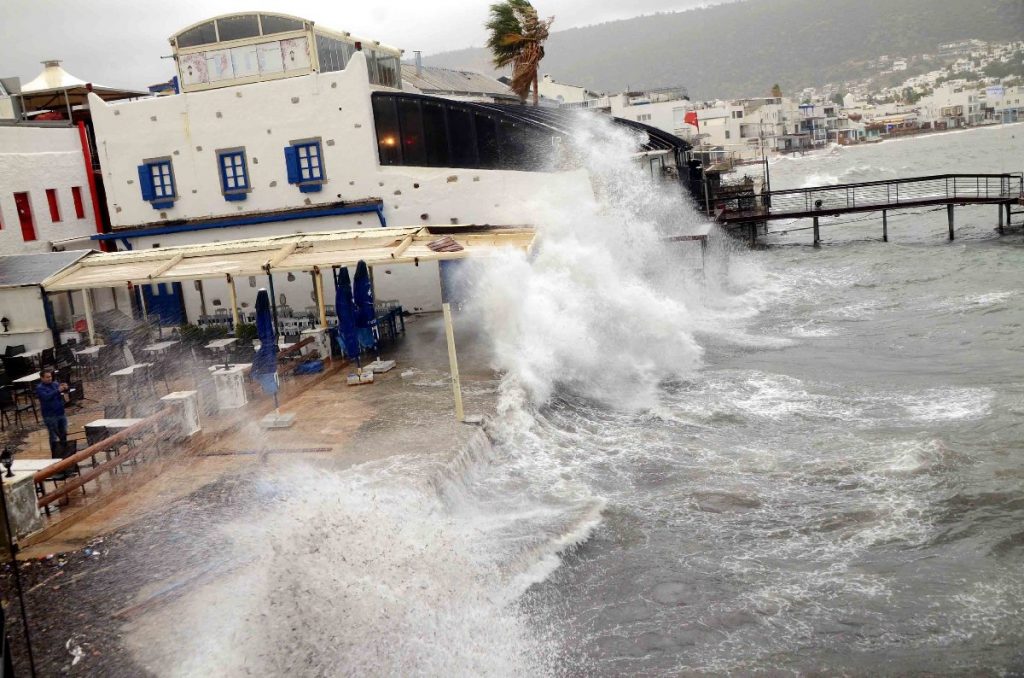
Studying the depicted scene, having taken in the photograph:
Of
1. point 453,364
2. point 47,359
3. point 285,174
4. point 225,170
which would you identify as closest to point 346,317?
point 453,364

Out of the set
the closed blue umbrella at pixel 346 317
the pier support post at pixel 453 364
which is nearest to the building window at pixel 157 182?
the closed blue umbrella at pixel 346 317

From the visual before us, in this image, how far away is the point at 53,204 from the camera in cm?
2716

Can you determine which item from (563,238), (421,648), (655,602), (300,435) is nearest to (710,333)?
(563,238)

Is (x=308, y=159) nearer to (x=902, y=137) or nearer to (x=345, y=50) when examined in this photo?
(x=345, y=50)

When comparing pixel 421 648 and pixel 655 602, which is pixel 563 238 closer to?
pixel 655 602

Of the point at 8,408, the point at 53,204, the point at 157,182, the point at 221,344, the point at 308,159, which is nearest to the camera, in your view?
the point at 8,408

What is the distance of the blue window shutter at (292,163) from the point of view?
86.0 ft

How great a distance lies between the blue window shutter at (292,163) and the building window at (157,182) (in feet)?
12.9

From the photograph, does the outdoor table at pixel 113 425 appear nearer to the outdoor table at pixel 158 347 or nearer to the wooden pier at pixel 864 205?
the outdoor table at pixel 158 347

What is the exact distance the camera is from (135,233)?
2766 centimetres

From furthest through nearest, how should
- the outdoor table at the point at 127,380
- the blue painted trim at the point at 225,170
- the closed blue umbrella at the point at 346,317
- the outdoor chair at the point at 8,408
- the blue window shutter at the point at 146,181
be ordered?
the blue window shutter at the point at 146,181
the blue painted trim at the point at 225,170
the closed blue umbrella at the point at 346,317
the outdoor table at the point at 127,380
the outdoor chair at the point at 8,408

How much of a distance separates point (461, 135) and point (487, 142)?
799mm

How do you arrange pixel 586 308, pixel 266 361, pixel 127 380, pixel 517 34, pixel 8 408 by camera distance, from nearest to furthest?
pixel 266 361
pixel 127 380
pixel 8 408
pixel 586 308
pixel 517 34

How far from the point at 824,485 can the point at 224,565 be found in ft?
28.5
